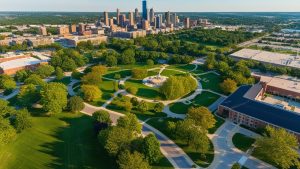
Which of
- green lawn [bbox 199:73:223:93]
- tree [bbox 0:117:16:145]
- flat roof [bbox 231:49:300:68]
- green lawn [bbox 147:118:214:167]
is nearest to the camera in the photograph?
green lawn [bbox 147:118:214:167]

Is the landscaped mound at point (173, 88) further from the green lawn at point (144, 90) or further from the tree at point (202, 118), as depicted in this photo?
the tree at point (202, 118)

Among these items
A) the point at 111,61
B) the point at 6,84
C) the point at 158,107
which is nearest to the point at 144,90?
the point at 158,107

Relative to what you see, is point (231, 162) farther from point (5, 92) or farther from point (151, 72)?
point (5, 92)

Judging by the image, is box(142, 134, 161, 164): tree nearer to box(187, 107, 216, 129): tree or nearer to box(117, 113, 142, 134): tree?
box(117, 113, 142, 134): tree

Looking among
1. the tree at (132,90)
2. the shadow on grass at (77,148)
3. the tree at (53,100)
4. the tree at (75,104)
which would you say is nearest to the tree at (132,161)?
the shadow on grass at (77,148)

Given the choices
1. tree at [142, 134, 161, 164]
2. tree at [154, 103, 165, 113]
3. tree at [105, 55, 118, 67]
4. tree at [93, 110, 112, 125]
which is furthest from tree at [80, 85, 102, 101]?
tree at [105, 55, 118, 67]

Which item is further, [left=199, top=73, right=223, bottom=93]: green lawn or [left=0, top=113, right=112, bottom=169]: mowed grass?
[left=199, top=73, right=223, bottom=93]: green lawn

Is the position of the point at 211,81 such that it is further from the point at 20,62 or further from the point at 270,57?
the point at 20,62

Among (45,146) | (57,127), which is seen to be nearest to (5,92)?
(57,127)
